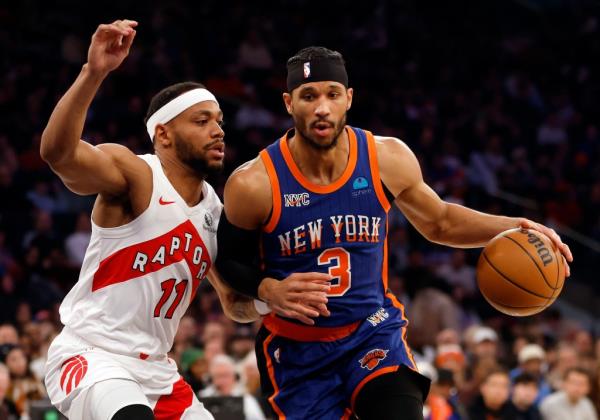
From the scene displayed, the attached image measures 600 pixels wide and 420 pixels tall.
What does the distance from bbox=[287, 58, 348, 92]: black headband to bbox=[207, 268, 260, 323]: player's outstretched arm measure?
3.48ft

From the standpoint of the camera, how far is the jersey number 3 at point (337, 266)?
479cm

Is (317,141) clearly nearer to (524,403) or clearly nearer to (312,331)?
(312,331)

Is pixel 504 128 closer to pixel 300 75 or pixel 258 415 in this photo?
pixel 258 415

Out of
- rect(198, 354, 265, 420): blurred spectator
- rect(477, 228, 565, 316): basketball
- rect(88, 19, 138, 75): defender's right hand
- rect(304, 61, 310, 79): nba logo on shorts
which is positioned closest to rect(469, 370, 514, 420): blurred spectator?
rect(198, 354, 265, 420): blurred spectator

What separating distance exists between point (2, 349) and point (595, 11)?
13.8m

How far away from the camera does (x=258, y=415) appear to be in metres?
8.59

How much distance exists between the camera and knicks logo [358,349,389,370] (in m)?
4.79

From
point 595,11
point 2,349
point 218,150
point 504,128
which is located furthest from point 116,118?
point 595,11

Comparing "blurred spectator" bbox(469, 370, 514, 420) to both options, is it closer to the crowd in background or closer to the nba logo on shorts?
the crowd in background

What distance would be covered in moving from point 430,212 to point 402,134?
10573mm

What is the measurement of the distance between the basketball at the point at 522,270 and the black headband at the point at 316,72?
1.06 metres

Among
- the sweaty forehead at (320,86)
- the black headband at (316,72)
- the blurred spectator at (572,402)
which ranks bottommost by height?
the blurred spectator at (572,402)

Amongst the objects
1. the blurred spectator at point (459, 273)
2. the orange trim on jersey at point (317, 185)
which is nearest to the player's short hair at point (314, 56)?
the orange trim on jersey at point (317, 185)

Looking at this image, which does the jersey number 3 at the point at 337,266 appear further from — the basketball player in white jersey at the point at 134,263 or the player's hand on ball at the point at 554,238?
the player's hand on ball at the point at 554,238
